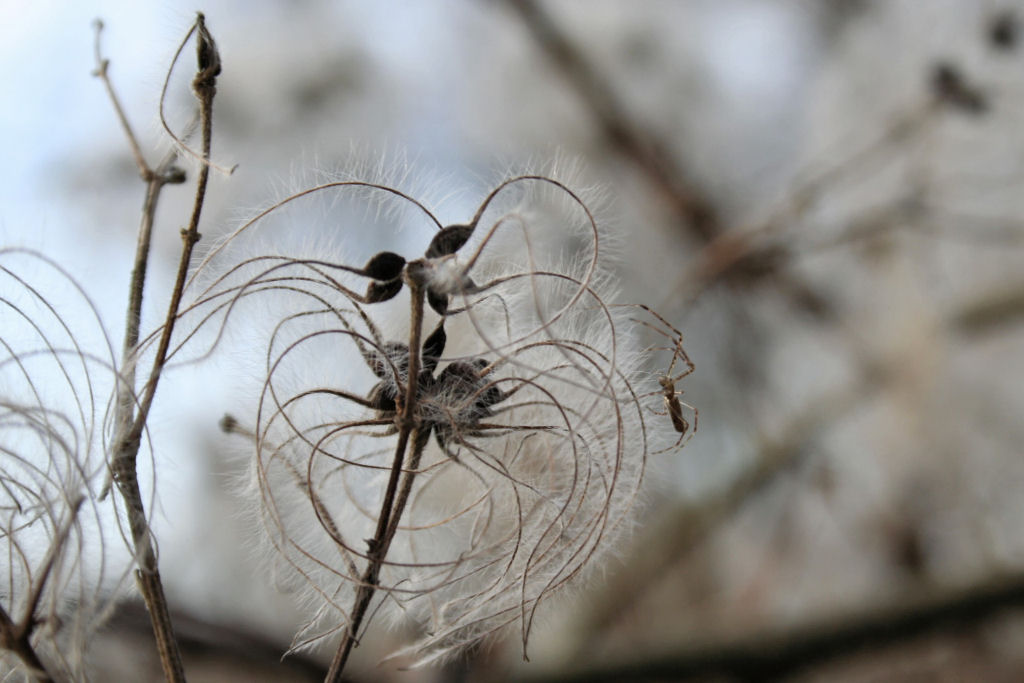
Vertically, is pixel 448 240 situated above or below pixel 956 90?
below

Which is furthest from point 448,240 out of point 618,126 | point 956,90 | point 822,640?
point 618,126

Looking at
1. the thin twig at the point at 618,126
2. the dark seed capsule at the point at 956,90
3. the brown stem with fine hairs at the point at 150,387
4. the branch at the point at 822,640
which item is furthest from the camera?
the thin twig at the point at 618,126

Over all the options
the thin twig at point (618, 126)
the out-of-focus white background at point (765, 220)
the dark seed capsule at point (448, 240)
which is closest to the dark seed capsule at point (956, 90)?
the out-of-focus white background at point (765, 220)

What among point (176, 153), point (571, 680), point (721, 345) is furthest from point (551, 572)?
point (721, 345)

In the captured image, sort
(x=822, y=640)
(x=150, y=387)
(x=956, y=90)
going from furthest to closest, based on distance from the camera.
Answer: (x=956, y=90) < (x=822, y=640) < (x=150, y=387)

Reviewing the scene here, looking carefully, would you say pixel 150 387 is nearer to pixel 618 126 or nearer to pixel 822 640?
pixel 822 640

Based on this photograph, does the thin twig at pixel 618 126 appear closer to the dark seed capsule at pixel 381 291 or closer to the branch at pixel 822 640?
the branch at pixel 822 640
